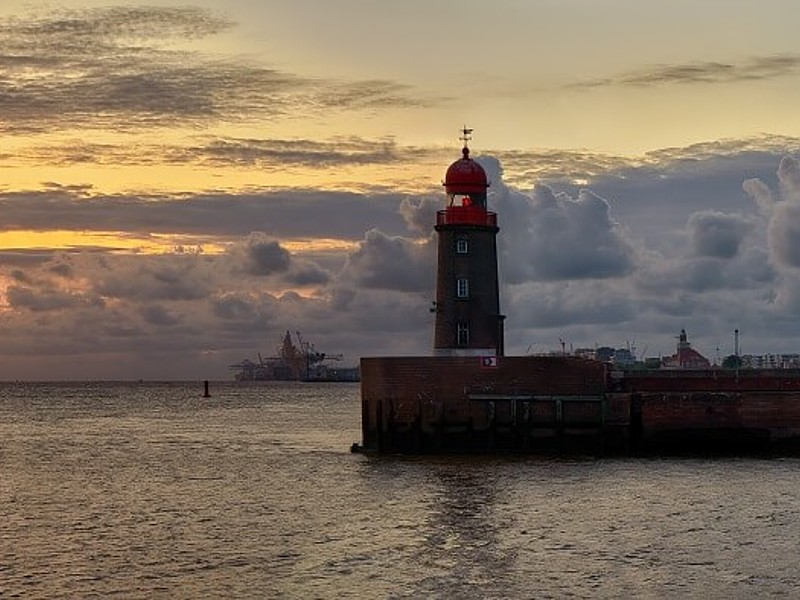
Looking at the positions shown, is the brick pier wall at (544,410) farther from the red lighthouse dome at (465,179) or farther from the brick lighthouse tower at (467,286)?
the red lighthouse dome at (465,179)

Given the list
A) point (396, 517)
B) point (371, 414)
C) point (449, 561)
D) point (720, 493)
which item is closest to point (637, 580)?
point (449, 561)

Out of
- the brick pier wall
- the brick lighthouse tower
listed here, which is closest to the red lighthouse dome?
the brick lighthouse tower

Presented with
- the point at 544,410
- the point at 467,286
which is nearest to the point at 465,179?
the point at 467,286

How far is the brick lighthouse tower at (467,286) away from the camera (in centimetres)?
5694

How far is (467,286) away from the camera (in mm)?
57094

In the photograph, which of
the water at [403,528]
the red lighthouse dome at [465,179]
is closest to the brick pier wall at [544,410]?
the water at [403,528]

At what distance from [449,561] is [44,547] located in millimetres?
11318

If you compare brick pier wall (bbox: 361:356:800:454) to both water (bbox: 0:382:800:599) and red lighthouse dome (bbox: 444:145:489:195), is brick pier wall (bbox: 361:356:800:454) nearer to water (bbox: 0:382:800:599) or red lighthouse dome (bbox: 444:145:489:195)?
water (bbox: 0:382:800:599)

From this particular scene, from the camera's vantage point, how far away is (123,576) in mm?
29297

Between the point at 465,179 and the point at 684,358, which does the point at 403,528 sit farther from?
the point at 684,358

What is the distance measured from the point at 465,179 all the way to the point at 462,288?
531cm

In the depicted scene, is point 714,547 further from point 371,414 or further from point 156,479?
point 156,479

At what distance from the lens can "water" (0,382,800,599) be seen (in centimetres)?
2780

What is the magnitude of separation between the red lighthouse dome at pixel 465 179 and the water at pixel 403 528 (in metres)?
13.4
